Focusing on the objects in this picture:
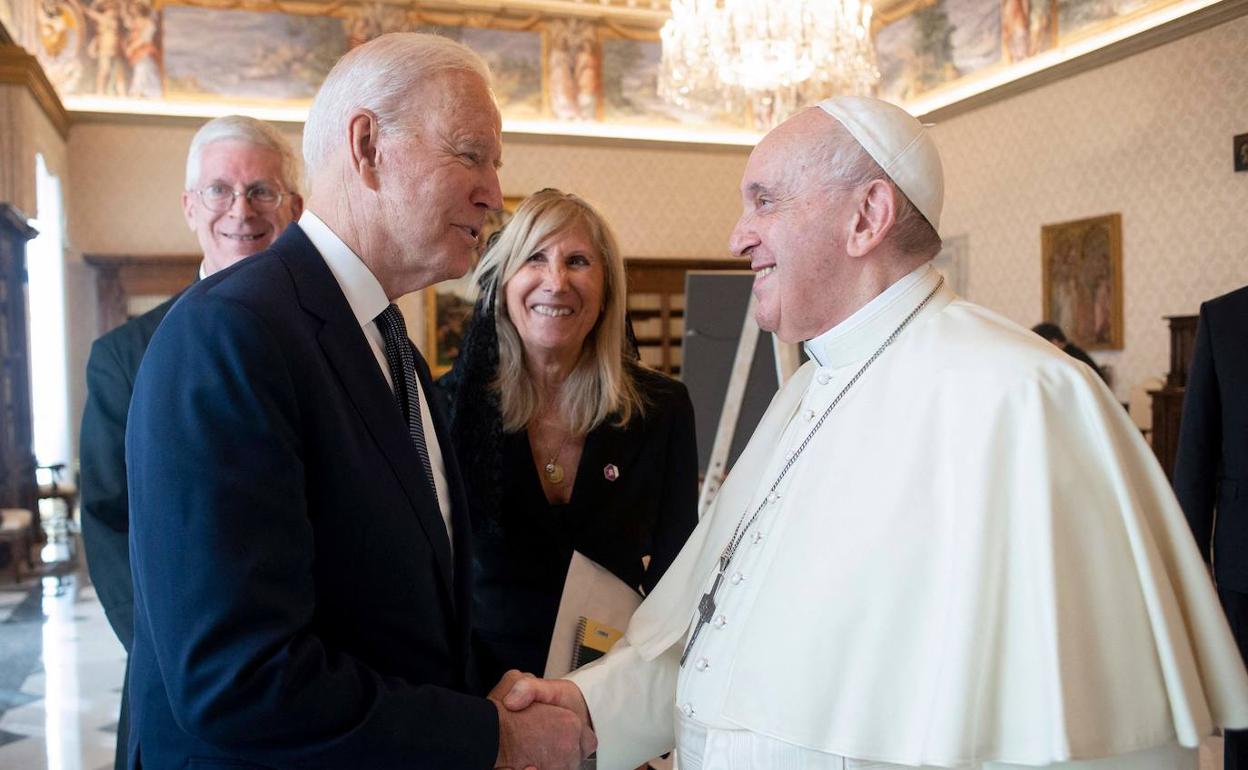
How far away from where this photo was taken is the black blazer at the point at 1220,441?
12.3 feet

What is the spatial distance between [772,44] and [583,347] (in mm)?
7963

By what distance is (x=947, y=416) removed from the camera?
1.79 meters

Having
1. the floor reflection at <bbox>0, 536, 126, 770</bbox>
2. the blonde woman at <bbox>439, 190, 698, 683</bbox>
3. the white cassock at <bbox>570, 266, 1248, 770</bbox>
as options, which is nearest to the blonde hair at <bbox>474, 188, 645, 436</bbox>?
the blonde woman at <bbox>439, 190, 698, 683</bbox>

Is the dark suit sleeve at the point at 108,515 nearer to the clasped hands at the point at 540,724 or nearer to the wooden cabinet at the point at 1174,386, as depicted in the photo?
the clasped hands at the point at 540,724

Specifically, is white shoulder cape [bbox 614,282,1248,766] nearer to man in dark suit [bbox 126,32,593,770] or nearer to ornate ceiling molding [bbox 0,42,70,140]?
man in dark suit [bbox 126,32,593,770]

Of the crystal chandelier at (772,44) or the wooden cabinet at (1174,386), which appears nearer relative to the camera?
the wooden cabinet at (1174,386)

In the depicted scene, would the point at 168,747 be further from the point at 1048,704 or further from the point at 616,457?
the point at 616,457

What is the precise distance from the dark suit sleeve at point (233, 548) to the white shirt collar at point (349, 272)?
29cm

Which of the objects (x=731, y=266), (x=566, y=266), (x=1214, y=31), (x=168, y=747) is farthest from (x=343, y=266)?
(x=731, y=266)

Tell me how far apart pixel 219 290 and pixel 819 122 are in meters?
1.16

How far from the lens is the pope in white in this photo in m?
1.65

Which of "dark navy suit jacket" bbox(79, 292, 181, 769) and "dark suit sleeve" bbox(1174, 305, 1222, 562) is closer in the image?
"dark navy suit jacket" bbox(79, 292, 181, 769)

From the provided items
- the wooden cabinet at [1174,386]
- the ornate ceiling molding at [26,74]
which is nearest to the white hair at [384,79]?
the wooden cabinet at [1174,386]

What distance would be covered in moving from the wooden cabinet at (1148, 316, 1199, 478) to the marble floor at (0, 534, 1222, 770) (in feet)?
14.5
